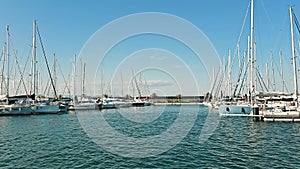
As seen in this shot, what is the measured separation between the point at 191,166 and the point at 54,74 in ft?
237

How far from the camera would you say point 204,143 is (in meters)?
21.7

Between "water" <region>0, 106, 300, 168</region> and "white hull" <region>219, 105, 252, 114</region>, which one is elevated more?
"white hull" <region>219, 105, 252, 114</region>

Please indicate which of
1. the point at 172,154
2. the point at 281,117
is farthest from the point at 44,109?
the point at 281,117

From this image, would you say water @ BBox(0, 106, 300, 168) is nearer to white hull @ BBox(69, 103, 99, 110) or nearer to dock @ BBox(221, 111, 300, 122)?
dock @ BBox(221, 111, 300, 122)

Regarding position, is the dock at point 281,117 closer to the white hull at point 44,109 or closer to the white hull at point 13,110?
the white hull at point 44,109

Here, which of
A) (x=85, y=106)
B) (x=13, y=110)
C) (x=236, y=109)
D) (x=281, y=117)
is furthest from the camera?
(x=85, y=106)

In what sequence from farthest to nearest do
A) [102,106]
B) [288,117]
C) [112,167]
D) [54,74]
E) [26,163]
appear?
[102,106]
[54,74]
[288,117]
[26,163]
[112,167]

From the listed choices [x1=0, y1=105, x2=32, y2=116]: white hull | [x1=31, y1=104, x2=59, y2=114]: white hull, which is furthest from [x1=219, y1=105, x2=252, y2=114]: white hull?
[x1=0, y1=105, x2=32, y2=116]: white hull

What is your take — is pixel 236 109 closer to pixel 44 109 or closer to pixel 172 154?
pixel 172 154

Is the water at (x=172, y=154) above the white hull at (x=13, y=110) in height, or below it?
below

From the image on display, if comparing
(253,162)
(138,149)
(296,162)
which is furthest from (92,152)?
(296,162)

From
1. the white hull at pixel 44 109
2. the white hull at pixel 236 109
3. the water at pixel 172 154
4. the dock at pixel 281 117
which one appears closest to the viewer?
the water at pixel 172 154

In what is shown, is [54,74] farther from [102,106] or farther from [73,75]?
[102,106]

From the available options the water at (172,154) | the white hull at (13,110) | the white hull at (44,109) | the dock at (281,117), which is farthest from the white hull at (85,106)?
the dock at (281,117)
